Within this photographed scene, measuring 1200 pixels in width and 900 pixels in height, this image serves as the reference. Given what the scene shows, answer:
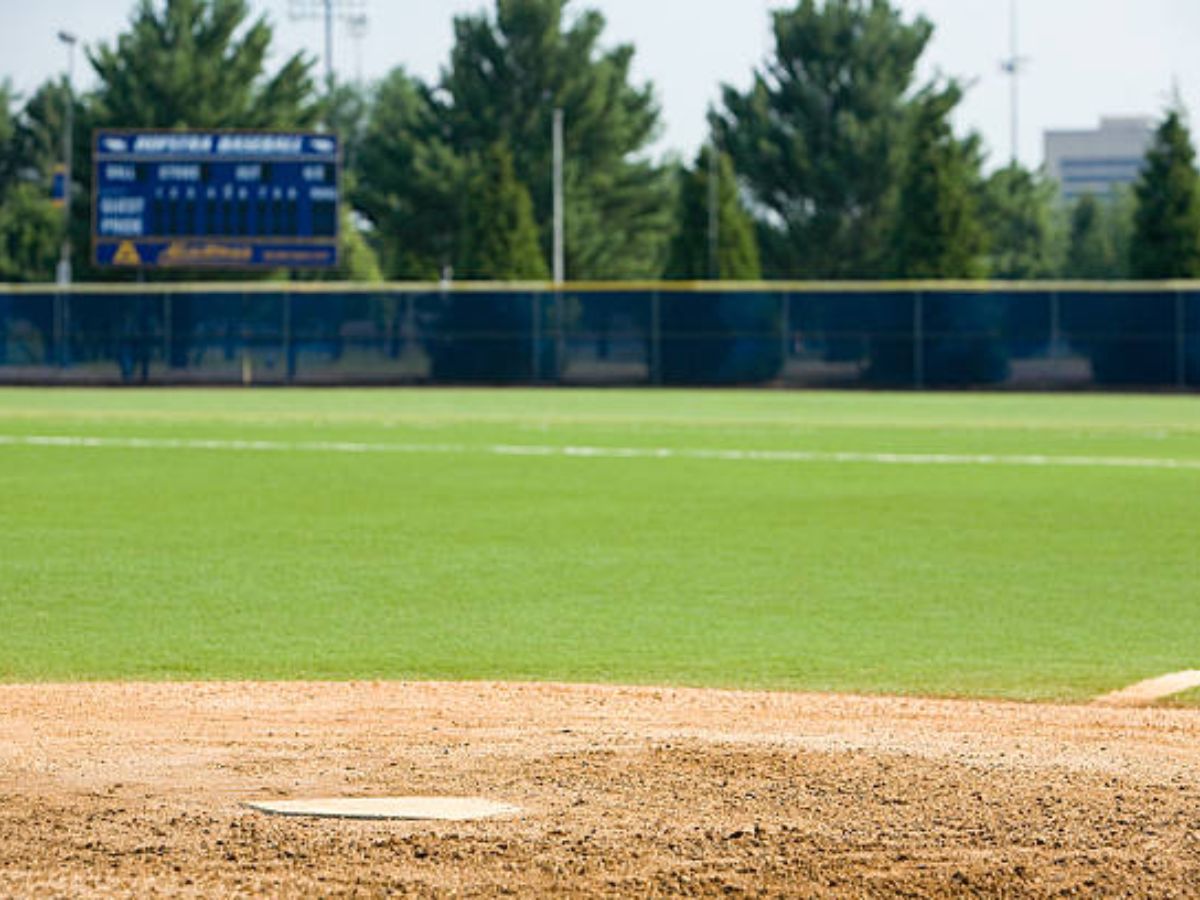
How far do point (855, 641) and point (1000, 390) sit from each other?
29877 mm

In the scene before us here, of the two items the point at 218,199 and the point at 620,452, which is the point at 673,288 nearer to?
the point at 218,199

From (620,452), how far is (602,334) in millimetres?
19480

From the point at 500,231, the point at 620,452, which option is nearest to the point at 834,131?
the point at 500,231

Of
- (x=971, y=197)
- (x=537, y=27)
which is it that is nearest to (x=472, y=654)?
(x=971, y=197)

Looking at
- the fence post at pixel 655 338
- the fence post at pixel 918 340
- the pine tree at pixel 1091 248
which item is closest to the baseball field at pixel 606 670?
the fence post at pixel 918 340

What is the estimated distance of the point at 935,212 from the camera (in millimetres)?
52969

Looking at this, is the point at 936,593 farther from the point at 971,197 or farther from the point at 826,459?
the point at 971,197

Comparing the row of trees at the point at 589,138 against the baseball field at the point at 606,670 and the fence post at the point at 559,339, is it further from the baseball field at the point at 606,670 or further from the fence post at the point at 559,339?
the baseball field at the point at 606,670

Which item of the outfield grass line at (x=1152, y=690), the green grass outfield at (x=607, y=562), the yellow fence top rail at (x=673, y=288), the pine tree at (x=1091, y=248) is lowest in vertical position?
the outfield grass line at (x=1152, y=690)

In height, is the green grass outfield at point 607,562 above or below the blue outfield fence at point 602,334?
below

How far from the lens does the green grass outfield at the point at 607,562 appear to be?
8.27 metres

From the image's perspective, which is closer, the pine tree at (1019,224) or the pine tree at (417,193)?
the pine tree at (417,193)

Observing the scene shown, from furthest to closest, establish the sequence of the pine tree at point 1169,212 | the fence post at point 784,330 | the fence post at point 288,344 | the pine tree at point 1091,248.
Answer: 1. the pine tree at point 1091,248
2. the pine tree at point 1169,212
3. the fence post at point 288,344
4. the fence post at point 784,330

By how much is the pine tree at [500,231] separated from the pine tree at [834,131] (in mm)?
15366
